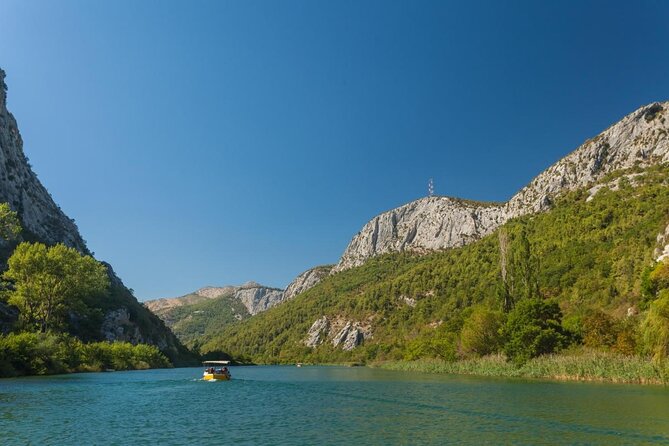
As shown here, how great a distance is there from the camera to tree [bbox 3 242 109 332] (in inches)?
3617

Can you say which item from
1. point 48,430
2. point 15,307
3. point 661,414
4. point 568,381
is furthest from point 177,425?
point 15,307

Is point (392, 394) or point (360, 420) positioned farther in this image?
point (392, 394)

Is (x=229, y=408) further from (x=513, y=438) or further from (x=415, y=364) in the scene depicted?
(x=415, y=364)

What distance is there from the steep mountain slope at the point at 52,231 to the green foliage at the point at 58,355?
42.9 feet

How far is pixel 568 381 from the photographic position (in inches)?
2559

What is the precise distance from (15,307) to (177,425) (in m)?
91.7

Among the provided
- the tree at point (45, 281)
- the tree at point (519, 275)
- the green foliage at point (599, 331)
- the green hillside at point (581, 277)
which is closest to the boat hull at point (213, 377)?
the tree at point (45, 281)

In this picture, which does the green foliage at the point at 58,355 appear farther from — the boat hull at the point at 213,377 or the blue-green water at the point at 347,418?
the boat hull at the point at 213,377

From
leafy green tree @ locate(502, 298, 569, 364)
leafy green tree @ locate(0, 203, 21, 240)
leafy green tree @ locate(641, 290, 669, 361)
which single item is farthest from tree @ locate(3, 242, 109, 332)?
leafy green tree @ locate(641, 290, 669, 361)

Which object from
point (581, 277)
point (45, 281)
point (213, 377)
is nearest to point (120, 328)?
point (45, 281)

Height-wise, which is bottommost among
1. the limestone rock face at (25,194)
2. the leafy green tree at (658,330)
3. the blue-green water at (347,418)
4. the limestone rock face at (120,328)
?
the blue-green water at (347,418)

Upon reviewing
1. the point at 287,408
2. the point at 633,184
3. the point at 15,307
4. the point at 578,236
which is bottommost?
the point at 287,408

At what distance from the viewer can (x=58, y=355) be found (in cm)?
8875

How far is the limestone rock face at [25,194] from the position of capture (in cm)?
14150
